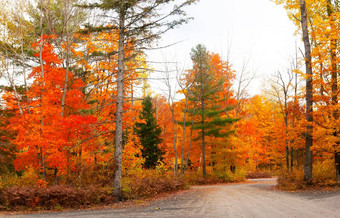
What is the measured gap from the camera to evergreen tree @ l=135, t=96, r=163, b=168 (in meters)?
24.0

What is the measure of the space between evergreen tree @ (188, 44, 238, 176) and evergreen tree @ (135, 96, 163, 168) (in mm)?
4798

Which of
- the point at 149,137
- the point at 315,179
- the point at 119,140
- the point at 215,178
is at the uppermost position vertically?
the point at 119,140

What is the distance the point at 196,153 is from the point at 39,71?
582 inches

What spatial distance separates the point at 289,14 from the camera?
16.8 meters

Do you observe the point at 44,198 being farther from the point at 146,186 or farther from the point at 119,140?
the point at 146,186

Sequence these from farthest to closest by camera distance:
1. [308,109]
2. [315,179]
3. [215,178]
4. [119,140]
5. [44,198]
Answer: [215,178] < [308,109] < [315,179] < [119,140] < [44,198]

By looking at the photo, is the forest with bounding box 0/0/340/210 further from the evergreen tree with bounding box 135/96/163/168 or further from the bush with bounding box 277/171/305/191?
the evergreen tree with bounding box 135/96/163/168

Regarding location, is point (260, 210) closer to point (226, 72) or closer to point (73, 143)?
point (73, 143)

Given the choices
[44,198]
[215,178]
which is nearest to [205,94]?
[215,178]

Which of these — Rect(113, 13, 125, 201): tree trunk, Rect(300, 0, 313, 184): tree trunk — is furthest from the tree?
Rect(300, 0, 313, 184): tree trunk

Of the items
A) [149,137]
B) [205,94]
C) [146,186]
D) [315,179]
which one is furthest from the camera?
[149,137]

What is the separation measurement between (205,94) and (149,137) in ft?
23.7

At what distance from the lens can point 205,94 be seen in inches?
838

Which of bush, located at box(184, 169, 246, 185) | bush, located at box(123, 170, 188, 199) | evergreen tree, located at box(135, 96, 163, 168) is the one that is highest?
evergreen tree, located at box(135, 96, 163, 168)
